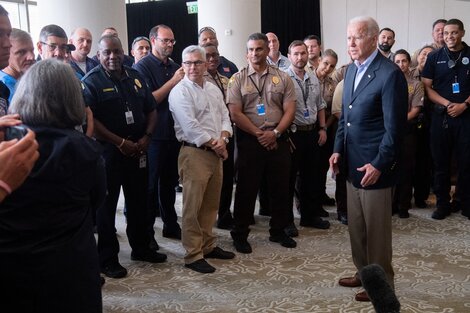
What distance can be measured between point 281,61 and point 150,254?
120 inches

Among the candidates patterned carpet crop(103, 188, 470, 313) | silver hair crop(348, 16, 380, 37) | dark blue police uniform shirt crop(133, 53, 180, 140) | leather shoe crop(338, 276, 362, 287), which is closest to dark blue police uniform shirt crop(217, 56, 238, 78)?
dark blue police uniform shirt crop(133, 53, 180, 140)

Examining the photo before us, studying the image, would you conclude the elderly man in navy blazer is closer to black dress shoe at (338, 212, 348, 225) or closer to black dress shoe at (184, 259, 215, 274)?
black dress shoe at (184, 259, 215, 274)

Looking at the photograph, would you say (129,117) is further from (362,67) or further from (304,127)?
(304,127)

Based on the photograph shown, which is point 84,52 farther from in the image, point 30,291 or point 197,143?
point 30,291

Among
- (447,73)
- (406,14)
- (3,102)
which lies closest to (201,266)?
(3,102)

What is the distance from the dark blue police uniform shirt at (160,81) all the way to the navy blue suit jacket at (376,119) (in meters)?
1.66

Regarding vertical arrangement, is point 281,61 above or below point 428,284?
above

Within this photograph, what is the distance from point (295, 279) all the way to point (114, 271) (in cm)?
132

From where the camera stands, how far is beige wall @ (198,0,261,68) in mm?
7457

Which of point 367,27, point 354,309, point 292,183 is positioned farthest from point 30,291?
point 292,183

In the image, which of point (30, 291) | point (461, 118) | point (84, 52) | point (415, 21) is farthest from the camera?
point (415, 21)

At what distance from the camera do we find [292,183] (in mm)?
4535

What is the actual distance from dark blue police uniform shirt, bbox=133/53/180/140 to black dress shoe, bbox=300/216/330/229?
157 cm

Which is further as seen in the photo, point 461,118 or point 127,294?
point 461,118
